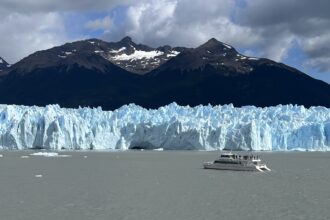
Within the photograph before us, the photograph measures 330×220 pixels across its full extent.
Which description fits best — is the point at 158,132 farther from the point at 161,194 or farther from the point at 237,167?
the point at 161,194

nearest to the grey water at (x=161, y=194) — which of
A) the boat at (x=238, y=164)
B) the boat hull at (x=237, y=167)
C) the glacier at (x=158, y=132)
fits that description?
the boat hull at (x=237, y=167)

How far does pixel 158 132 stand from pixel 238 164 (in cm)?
3985

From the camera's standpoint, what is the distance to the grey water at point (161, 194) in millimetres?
31672

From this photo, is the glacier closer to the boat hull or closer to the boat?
the boat

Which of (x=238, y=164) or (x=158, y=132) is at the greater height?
(x=158, y=132)

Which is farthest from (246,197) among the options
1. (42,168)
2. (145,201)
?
(42,168)

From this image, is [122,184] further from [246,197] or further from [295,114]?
[295,114]

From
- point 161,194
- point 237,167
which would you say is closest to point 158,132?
point 237,167

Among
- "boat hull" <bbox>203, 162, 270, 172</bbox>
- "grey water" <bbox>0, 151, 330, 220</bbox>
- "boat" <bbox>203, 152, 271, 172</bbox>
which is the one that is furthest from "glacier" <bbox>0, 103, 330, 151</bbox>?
"grey water" <bbox>0, 151, 330, 220</bbox>

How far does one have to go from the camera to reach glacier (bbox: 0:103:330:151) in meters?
95.1

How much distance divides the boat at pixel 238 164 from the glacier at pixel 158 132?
30496 mm

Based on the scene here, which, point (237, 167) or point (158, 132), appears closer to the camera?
point (237, 167)

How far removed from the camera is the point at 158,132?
102m

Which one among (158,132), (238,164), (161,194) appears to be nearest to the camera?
(161,194)
